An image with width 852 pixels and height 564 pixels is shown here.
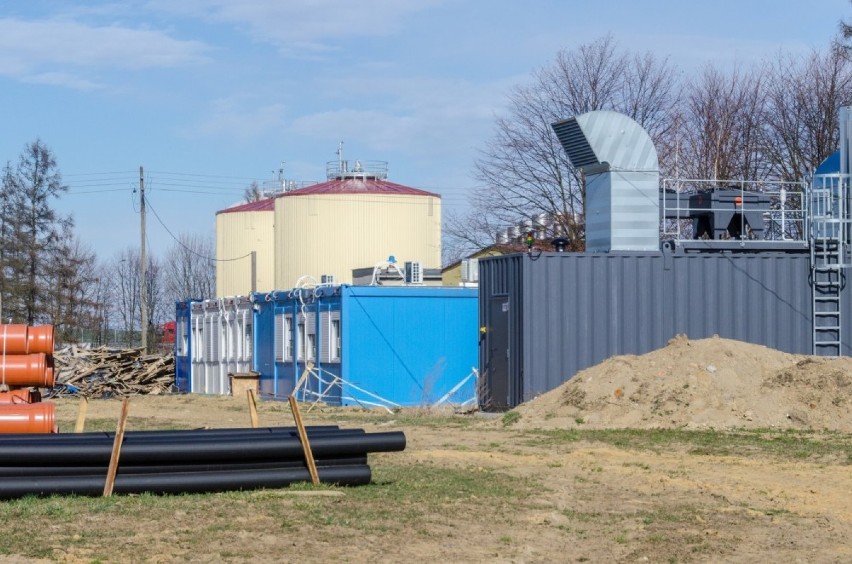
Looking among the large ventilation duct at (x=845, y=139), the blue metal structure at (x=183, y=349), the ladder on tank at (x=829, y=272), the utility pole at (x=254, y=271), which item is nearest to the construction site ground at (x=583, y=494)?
the ladder on tank at (x=829, y=272)

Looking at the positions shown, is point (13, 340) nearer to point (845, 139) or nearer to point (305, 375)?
point (305, 375)

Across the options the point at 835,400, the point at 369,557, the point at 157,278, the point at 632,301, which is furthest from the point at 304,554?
the point at 157,278

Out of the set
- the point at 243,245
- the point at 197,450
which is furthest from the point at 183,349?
the point at 197,450

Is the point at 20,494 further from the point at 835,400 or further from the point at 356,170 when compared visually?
the point at 356,170

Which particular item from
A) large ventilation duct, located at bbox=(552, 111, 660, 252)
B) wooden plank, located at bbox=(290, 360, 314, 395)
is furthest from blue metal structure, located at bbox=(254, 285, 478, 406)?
large ventilation duct, located at bbox=(552, 111, 660, 252)

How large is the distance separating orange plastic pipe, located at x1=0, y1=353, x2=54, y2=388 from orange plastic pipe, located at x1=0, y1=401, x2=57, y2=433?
178 inches

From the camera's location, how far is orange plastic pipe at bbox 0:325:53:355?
18.5 m

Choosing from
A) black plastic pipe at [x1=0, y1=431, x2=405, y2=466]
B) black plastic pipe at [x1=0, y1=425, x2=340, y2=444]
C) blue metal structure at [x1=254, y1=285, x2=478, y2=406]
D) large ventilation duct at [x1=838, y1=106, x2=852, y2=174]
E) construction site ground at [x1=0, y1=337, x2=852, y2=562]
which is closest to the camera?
construction site ground at [x1=0, y1=337, x2=852, y2=562]

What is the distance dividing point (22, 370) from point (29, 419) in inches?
189

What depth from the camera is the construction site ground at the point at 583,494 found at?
9.40m

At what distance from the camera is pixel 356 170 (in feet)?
171

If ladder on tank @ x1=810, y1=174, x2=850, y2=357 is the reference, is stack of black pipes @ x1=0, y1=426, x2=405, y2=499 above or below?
below

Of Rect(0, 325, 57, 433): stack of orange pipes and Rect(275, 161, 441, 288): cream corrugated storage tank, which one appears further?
Rect(275, 161, 441, 288): cream corrugated storage tank

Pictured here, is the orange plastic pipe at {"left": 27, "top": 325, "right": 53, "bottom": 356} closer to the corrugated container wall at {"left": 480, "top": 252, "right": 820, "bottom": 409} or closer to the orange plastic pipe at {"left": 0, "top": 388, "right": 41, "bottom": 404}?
the orange plastic pipe at {"left": 0, "top": 388, "right": 41, "bottom": 404}
